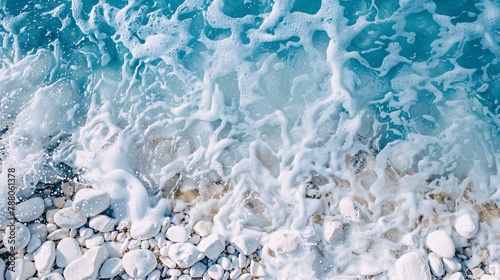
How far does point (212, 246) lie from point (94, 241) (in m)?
1.00

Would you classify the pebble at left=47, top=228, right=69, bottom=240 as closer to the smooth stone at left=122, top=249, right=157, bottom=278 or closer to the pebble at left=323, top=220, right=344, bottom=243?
the smooth stone at left=122, top=249, right=157, bottom=278

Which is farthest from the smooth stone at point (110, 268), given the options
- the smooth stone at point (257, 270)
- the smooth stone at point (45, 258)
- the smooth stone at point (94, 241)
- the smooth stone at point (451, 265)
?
the smooth stone at point (451, 265)

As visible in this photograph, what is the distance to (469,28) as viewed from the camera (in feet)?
12.7

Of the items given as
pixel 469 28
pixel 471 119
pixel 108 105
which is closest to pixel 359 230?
pixel 471 119

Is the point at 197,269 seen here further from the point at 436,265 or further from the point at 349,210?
the point at 436,265

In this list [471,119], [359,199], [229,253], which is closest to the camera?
[229,253]

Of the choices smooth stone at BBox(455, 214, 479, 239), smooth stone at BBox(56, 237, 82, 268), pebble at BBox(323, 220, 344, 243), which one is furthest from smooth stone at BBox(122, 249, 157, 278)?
smooth stone at BBox(455, 214, 479, 239)

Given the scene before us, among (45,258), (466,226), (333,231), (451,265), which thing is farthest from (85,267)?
(466,226)

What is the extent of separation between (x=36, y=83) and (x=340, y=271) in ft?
11.1

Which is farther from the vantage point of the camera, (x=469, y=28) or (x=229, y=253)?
(x=469, y=28)

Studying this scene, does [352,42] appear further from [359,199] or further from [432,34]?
[359,199]

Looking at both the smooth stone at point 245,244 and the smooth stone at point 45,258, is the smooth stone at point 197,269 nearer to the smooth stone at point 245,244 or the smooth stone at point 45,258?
the smooth stone at point 245,244

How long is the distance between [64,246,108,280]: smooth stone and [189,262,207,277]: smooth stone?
76 cm

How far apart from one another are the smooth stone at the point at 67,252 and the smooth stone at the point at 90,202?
0.26 meters
